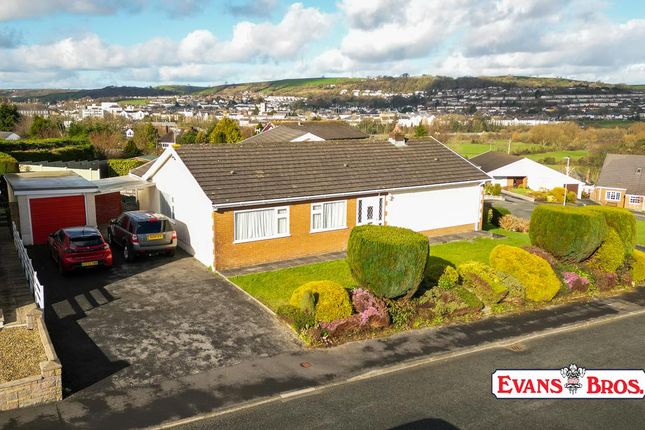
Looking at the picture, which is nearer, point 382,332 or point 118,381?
point 118,381

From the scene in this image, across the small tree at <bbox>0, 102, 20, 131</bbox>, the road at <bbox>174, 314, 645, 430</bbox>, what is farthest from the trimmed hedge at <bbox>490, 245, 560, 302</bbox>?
the small tree at <bbox>0, 102, 20, 131</bbox>

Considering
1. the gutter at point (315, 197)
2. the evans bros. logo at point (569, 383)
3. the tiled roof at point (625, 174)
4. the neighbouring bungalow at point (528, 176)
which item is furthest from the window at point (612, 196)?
the evans bros. logo at point (569, 383)

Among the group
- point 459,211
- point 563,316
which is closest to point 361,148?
point 459,211

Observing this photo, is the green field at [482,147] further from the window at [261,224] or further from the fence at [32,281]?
the fence at [32,281]

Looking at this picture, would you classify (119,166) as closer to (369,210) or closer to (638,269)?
(369,210)

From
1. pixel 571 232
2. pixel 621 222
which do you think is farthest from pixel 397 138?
pixel 621 222

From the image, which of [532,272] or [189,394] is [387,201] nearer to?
[532,272]
